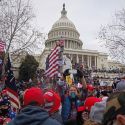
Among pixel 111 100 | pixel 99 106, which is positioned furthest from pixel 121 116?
pixel 99 106

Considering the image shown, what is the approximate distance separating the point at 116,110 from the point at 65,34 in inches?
4138

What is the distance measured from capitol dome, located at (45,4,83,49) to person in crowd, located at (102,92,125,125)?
332 ft

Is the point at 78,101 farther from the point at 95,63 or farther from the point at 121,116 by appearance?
the point at 95,63

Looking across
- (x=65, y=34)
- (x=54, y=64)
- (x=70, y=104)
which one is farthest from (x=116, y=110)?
(x=65, y=34)

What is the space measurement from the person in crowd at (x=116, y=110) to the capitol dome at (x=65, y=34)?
10119cm

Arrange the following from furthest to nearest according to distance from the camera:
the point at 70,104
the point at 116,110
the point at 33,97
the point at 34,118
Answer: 1. the point at 70,104
2. the point at 33,97
3. the point at 34,118
4. the point at 116,110

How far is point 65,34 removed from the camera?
107m

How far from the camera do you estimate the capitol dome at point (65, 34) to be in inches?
4107

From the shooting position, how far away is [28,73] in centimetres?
6488

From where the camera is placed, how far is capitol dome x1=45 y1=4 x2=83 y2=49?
342 ft

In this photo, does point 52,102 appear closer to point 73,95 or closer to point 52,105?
point 52,105

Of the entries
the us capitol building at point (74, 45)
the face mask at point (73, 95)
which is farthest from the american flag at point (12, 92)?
the us capitol building at point (74, 45)

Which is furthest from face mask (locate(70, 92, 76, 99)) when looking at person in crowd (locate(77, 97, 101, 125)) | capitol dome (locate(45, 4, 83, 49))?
capitol dome (locate(45, 4, 83, 49))

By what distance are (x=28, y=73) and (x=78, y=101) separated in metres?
57.3
